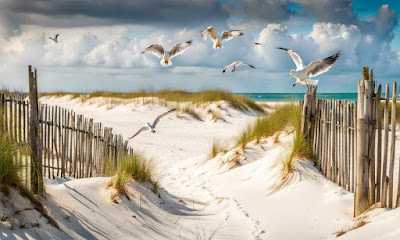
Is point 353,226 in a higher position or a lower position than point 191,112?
lower

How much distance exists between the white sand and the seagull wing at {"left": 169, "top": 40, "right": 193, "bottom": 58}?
2887 millimetres

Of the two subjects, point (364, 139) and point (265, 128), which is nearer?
point (364, 139)

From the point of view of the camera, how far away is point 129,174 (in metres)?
6.00

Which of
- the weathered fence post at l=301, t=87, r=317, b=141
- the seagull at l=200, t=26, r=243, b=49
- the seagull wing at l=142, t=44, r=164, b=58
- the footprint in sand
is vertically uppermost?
the seagull at l=200, t=26, r=243, b=49

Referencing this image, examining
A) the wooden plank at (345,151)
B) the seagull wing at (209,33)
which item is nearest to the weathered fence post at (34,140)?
the wooden plank at (345,151)

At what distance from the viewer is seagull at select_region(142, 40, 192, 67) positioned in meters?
10.5

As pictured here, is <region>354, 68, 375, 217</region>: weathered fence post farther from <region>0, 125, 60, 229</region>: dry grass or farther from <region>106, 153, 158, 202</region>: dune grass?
<region>0, 125, 60, 229</region>: dry grass

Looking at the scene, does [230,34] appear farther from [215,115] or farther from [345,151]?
[215,115]

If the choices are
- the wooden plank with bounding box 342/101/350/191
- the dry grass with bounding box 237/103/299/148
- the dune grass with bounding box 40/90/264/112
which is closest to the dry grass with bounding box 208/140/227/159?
the dry grass with bounding box 237/103/299/148

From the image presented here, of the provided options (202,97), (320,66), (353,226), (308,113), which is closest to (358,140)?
(353,226)

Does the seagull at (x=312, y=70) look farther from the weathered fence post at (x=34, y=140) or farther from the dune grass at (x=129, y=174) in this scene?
the weathered fence post at (x=34, y=140)

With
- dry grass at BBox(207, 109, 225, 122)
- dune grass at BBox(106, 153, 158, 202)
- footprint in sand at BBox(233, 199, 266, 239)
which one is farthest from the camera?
dry grass at BBox(207, 109, 225, 122)

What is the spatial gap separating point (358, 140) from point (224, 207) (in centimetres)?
225

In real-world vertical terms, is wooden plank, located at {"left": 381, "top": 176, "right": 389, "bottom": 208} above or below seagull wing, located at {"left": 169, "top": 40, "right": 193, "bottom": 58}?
below
